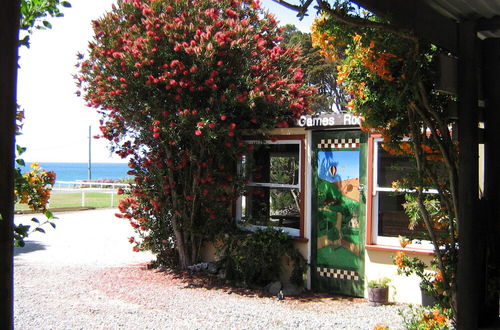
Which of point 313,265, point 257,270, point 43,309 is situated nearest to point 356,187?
point 313,265

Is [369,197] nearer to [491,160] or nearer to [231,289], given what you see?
[231,289]

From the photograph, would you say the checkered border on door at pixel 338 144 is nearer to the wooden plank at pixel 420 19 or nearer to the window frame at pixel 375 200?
the window frame at pixel 375 200

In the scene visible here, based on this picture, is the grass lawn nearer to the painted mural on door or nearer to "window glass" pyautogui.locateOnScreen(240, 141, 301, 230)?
"window glass" pyautogui.locateOnScreen(240, 141, 301, 230)

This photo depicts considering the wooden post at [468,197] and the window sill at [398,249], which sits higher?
the wooden post at [468,197]

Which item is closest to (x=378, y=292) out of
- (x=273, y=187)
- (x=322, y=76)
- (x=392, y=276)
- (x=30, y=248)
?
(x=392, y=276)

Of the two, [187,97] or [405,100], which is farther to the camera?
[187,97]

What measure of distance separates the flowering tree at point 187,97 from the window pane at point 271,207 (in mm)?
400

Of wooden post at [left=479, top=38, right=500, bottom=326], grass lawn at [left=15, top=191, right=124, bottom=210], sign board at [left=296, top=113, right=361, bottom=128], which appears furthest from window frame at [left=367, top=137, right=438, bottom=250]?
grass lawn at [left=15, top=191, right=124, bottom=210]

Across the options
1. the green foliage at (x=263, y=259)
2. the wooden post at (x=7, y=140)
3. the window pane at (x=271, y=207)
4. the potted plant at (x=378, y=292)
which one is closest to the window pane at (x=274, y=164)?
the window pane at (x=271, y=207)

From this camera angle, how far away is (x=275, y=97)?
25.6ft

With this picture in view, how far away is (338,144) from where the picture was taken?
792cm

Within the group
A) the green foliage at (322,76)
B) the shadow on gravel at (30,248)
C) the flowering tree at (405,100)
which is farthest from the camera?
the green foliage at (322,76)

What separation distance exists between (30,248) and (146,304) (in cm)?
646

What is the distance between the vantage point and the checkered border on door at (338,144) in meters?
7.75
